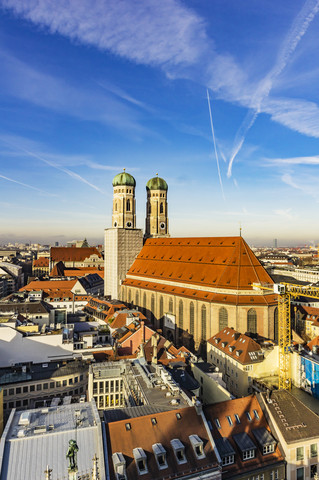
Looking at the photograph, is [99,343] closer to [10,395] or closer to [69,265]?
[10,395]

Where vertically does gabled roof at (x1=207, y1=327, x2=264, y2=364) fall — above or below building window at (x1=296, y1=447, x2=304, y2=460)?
above

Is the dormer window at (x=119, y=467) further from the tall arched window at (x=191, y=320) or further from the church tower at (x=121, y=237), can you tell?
the church tower at (x=121, y=237)

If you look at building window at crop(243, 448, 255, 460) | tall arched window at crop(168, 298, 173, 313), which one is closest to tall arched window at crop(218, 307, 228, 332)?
tall arched window at crop(168, 298, 173, 313)

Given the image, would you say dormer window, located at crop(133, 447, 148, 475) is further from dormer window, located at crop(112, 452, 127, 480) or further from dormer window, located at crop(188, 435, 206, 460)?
dormer window, located at crop(188, 435, 206, 460)

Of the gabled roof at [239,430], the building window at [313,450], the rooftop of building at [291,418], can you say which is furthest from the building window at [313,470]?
the gabled roof at [239,430]

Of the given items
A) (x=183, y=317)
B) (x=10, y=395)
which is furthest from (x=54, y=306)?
(x=10, y=395)

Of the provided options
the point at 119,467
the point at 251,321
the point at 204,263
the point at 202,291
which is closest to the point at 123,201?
the point at 204,263
